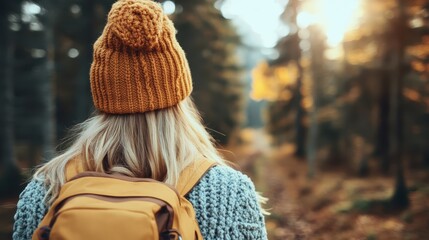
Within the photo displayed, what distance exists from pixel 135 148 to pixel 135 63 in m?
0.37

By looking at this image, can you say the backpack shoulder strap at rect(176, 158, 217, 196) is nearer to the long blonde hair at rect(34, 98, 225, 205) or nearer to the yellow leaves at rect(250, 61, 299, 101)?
the long blonde hair at rect(34, 98, 225, 205)

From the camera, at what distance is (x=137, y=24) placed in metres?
1.76

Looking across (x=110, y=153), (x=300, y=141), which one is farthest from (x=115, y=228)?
(x=300, y=141)

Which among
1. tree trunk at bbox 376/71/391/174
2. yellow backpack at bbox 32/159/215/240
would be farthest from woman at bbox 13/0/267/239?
tree trunk at bbox 376/71/391/174

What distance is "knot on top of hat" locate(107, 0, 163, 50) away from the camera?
5.78 feet

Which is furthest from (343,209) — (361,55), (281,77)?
(281,77)

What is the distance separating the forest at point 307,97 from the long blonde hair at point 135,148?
15.3 ft

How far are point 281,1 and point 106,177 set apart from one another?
2074cm

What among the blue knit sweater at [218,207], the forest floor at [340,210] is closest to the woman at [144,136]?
the blue knit sweater at [218,207]

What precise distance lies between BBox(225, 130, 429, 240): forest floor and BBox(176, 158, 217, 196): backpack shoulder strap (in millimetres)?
4501

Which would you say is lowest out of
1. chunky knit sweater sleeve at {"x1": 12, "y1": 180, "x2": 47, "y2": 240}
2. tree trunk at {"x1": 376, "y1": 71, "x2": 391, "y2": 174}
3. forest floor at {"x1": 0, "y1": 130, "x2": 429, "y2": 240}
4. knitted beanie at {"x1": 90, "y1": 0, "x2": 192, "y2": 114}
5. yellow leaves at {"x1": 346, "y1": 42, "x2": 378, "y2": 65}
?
forest floor at {"x1": 0, "y1": 130, "x2": 429, "y2": 240}

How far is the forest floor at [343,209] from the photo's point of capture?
33.1 feet

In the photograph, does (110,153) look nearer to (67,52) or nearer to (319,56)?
(67,52)

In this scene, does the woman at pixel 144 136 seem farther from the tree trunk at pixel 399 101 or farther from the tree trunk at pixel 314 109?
the tree trunk at pixel 314 109
